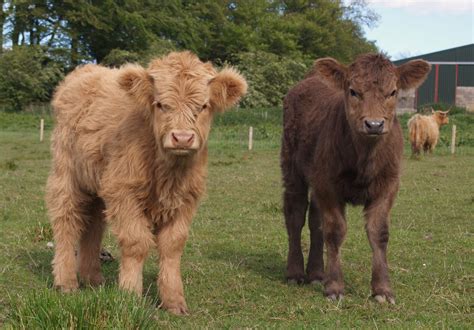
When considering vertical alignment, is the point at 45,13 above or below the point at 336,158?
above

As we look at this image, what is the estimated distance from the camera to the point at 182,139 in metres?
5.17

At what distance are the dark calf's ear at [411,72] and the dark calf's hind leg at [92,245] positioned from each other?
3169 mm

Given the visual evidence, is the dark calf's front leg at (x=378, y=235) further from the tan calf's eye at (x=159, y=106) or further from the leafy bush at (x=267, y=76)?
the leafy bush at (x=267, y=76)

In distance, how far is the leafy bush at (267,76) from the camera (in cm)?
4803

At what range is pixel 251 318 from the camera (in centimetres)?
555

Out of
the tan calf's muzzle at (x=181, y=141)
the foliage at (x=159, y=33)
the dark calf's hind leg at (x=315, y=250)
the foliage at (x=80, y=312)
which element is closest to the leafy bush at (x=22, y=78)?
the foliage at (x=159, y=33)

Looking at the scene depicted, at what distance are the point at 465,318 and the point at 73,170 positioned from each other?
374cm

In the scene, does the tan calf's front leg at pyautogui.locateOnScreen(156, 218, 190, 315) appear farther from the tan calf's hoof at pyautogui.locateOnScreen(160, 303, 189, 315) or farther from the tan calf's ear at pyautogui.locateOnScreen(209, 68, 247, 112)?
the tan calf's ear at pyautogui.locateOnScreen(209, 68, 247, 112)

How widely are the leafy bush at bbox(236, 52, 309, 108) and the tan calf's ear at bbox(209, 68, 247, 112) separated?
133 ft

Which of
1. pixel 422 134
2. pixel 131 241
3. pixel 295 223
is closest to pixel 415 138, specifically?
pixel 422 134

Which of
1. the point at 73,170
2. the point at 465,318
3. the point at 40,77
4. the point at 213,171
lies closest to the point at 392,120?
the point at 465,318

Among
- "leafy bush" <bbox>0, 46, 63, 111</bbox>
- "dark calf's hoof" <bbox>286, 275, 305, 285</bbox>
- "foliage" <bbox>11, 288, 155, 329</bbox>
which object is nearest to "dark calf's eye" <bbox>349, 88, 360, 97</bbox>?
"dark calf's hoof" <bbox>286, 275, 305, 285</bbox>

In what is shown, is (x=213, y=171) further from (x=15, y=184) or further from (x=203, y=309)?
(x=203, y=309)

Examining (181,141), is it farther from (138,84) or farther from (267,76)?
(267,76)
